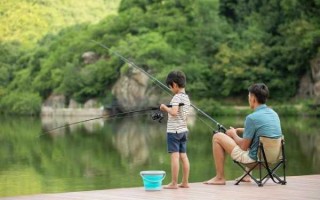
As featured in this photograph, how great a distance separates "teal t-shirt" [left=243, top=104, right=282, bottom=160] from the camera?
7.83 meters

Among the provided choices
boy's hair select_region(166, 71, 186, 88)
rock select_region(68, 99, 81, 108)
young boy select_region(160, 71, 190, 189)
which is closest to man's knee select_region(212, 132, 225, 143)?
young boy select_region(160, 71, 190, 189)

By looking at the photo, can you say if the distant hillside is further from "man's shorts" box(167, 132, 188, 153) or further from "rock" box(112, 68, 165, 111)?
"man's shorts" box(167, 132, 188, 153)

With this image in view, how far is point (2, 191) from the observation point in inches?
487

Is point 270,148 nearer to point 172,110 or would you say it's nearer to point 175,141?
point 175,141

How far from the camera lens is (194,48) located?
5566cm

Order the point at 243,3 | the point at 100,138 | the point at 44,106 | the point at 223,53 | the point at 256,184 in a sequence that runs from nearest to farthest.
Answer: the point at 256,184 → the point at 100,138 → the point at 223,53 → the point at 243,3 → the point at 44,106

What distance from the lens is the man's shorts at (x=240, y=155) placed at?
7.85m

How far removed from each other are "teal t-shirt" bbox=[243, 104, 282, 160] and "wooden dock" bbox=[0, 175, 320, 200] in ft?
1.32

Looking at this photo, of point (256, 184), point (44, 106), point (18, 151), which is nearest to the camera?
point (256, 184)

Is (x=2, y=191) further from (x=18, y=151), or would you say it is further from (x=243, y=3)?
(x=243, y=3)

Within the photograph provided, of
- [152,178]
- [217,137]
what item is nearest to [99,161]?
[217,137]

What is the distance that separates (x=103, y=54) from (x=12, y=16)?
1188 inches

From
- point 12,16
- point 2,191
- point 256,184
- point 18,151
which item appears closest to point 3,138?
point 18,151

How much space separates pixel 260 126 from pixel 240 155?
350 mm
